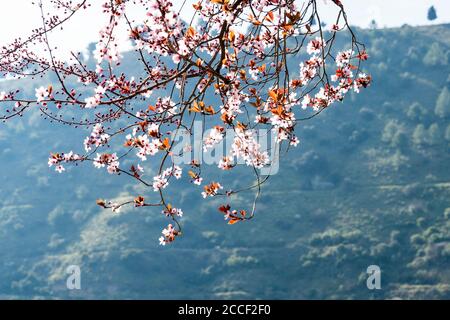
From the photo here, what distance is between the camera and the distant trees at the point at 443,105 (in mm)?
116000

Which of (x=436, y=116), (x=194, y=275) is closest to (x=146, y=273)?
(x=194, y=275)

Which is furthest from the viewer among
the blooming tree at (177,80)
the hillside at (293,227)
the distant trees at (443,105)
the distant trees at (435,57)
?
the distant trees at (435,57)

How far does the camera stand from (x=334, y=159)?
11169cm

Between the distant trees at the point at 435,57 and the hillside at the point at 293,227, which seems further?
the distant trees at the point at 435,57

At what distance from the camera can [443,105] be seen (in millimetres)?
116438

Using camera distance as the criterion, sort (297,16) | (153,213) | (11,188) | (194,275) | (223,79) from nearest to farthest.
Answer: (297,16) → (223,79) → (194,275) → (153,213) → (11,188)

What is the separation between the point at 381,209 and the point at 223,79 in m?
98.7

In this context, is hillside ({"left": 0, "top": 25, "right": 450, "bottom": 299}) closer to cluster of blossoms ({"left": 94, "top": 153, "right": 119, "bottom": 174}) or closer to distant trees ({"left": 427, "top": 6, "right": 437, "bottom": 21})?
distant trees ({"left": 427, "top": 6, "right": 437, "bottom": 21})

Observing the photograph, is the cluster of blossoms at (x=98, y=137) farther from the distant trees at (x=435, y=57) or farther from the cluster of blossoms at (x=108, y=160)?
the distant trees at (x=435, y=57)

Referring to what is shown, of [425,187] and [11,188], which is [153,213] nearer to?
[11,188]

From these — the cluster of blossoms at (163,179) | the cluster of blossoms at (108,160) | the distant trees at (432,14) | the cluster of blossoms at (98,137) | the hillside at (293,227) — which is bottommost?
the cluster of blossoms at (163,179)

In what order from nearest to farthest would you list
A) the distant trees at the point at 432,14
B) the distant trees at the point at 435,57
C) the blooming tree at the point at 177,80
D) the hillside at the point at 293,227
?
1. the blooming tree at the point at 177,80
2. the hillside at the point at 293,227
3. the distant trees at the point at 435,57
4. the distant trees at the point at 432,14

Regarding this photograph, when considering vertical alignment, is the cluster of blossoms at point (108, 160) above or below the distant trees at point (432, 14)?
below

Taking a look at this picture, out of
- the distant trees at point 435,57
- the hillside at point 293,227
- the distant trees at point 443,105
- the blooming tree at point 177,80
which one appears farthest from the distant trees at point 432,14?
the blooming tree at point 177,80
